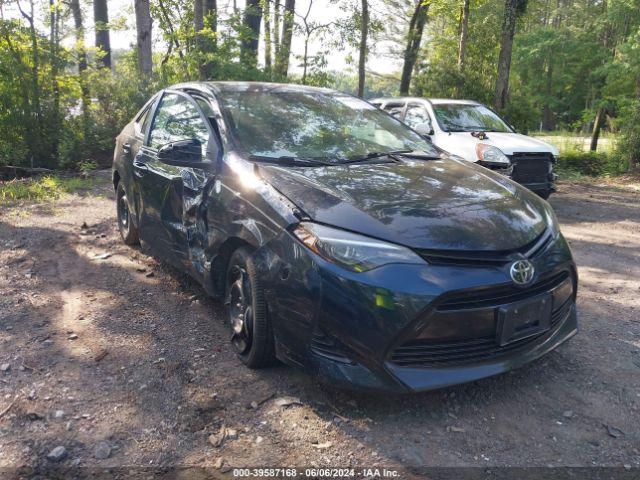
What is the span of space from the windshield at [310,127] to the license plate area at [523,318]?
1.52 meters

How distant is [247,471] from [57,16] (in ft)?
35.9

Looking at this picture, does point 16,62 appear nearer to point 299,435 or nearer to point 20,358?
point 20,358

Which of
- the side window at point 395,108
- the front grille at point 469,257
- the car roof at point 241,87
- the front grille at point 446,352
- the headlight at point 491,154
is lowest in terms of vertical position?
the front grille at point 446,352

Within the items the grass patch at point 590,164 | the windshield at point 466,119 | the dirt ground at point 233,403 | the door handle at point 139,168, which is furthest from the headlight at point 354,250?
the grass patch at point 590,164

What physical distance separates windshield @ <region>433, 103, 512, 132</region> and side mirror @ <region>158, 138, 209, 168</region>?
5.96 meters

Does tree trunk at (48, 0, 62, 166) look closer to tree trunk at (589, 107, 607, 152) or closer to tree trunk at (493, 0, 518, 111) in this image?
tree trunk at (493, 0, 518, 111)

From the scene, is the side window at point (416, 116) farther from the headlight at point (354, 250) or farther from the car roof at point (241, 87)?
the headlight at point (354, 250)

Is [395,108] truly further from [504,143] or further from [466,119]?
[504,143]

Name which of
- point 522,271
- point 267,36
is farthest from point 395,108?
point 522,271

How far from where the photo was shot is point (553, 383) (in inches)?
123

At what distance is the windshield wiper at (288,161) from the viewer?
11.3 feet

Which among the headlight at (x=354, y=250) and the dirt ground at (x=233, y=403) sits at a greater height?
the headlight at (x=354, y=250)

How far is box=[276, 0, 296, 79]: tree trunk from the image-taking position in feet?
43.4

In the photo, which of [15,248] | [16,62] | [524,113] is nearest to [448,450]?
[15,248]
